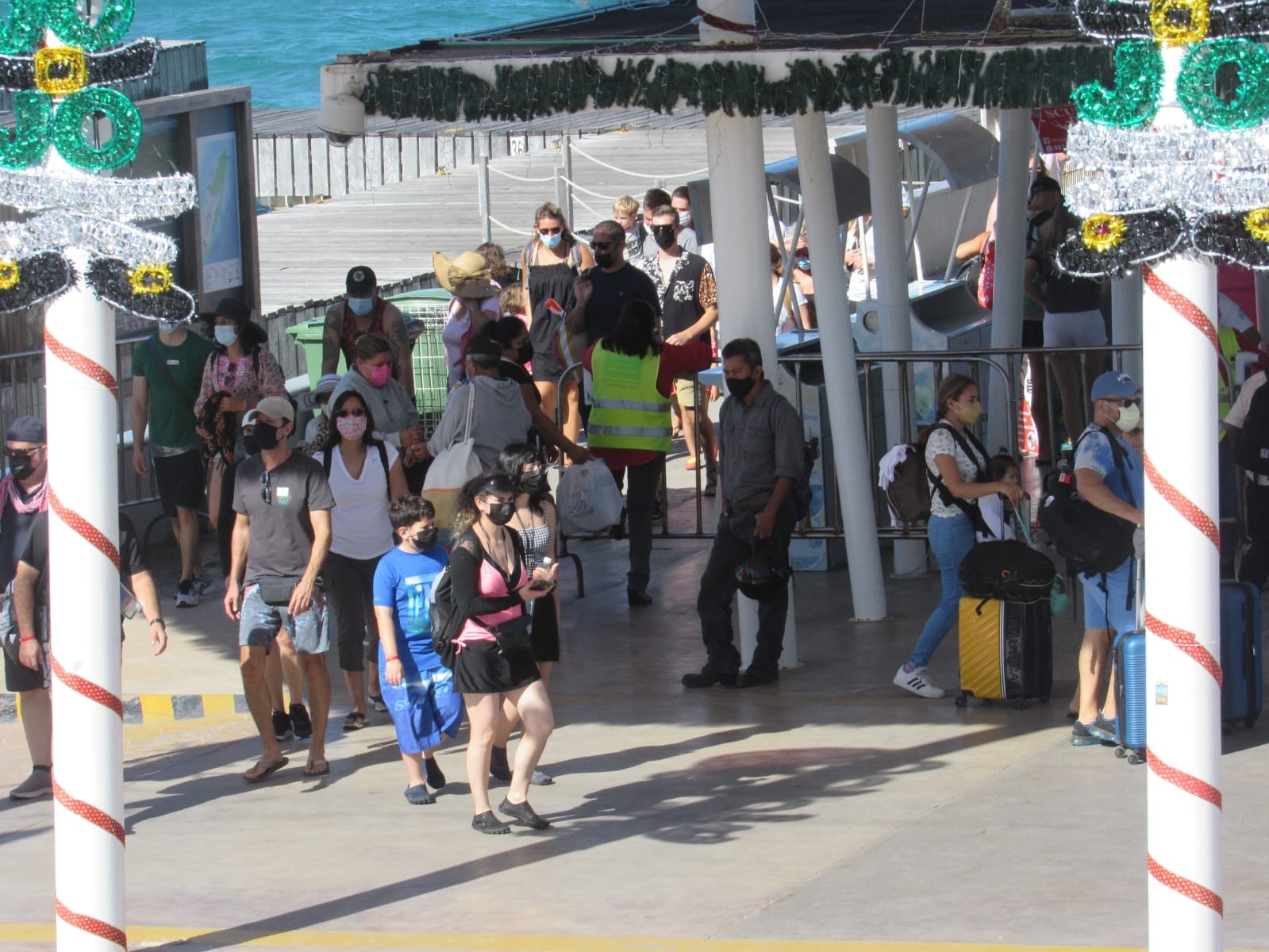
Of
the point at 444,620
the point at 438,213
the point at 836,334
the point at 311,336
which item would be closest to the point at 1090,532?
the point at 836,334

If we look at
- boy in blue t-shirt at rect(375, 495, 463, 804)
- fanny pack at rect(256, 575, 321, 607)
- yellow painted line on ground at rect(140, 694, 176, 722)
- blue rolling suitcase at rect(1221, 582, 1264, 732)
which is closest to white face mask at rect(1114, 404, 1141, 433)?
blue rolling suitcase at rect(1221, 582, 1264, 732)

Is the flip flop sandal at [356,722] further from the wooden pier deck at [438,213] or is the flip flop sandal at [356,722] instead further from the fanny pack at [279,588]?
the wooden pier deck at [438,213]

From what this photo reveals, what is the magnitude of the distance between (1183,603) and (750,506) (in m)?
4.83

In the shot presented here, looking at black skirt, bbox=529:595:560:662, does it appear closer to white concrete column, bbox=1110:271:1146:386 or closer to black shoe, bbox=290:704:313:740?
black shoe, bbox=290:704:313:740

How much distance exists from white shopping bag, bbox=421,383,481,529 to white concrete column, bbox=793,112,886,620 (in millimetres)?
2095

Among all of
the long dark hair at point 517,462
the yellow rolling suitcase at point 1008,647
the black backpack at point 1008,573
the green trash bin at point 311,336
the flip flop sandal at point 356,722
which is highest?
the green trash bin at point 311,336

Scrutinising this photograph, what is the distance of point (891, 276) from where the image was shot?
12305mm

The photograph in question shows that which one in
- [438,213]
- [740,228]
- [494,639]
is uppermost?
[438,213]

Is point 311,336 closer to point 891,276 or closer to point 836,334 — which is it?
point 891,276

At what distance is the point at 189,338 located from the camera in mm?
12133

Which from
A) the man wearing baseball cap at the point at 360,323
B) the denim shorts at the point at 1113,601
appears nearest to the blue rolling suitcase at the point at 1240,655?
the denim shorts at the point at 1113,601

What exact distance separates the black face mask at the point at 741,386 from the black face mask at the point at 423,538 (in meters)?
2.20

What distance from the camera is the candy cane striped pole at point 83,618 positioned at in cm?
606

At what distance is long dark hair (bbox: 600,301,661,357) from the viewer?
11.3 meters
